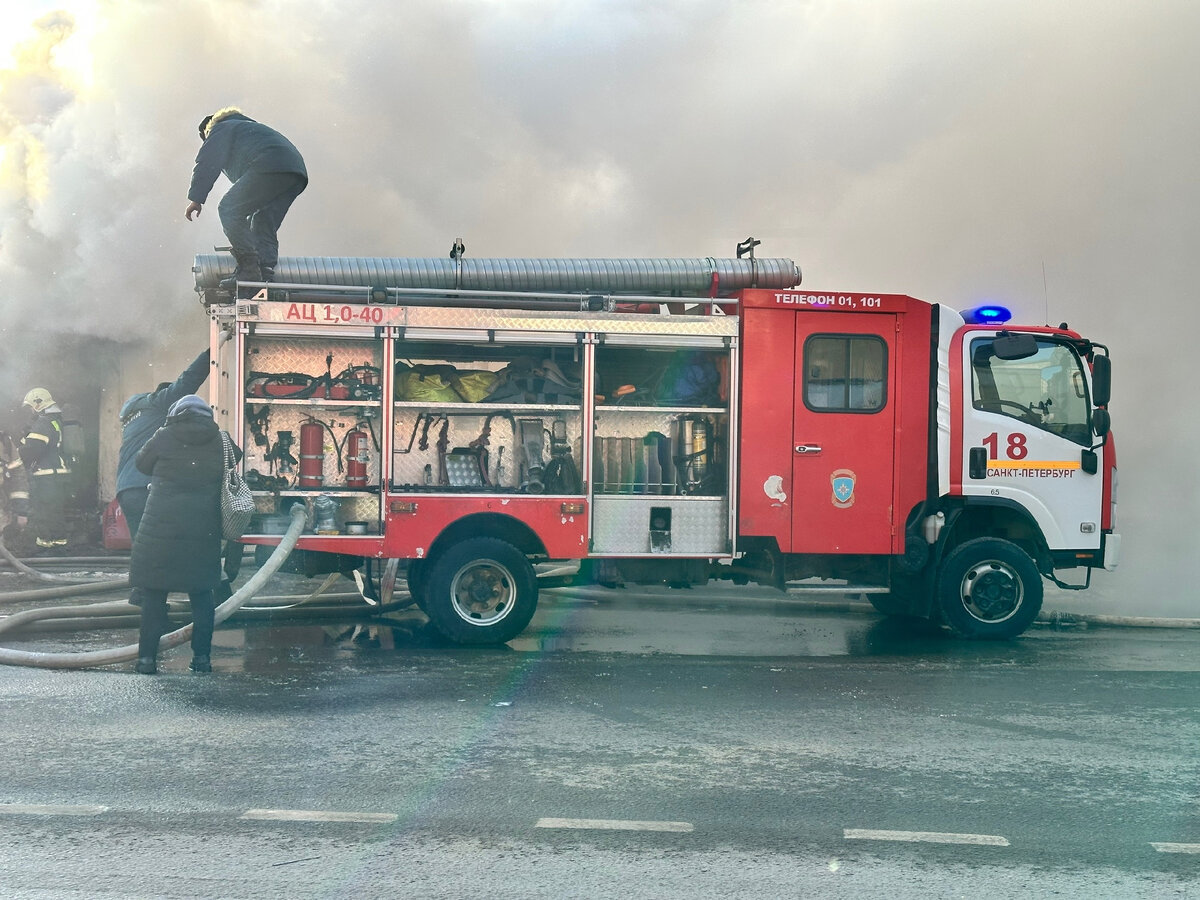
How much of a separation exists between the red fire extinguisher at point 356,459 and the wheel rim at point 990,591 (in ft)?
14.8

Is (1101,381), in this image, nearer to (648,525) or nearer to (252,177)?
(648,525)

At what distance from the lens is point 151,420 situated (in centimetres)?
880

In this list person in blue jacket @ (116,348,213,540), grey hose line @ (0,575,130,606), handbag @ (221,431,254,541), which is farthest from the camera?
grey hose line @ (0,575,130,606)

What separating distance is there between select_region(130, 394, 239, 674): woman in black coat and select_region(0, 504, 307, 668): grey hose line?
126 mm

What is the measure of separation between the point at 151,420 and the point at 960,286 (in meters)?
12.1

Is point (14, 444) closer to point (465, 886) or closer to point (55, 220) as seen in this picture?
point (55, 220)

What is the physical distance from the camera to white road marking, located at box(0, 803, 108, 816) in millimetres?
4203

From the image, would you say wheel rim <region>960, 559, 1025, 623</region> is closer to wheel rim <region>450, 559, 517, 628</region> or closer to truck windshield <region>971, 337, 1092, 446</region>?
truck windshield <region>971, 337, 1092, 446</region>

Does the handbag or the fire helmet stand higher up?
the fire helmet

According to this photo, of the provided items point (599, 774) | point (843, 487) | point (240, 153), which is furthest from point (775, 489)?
point (240, 153)

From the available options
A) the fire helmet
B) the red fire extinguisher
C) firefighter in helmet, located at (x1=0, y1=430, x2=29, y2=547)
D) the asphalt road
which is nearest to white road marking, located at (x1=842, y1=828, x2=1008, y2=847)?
the asphalt road

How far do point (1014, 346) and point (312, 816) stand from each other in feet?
20.5

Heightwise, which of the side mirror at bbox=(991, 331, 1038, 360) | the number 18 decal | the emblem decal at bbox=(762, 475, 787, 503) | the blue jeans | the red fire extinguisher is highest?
the blue jeans

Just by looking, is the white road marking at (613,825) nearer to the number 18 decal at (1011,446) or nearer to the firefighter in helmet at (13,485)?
the number 18 decal at (1011,446)
